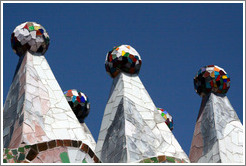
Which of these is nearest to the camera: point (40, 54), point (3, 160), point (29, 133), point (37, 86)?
point (3, 160)

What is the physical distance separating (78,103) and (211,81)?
2220 millimetres

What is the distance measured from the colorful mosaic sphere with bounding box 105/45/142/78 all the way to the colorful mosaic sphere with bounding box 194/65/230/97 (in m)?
1.17

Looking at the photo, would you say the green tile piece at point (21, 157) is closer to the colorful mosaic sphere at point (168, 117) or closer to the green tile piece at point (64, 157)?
the green tile piece at point (64, 157)

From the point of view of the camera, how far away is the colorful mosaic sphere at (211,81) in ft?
29.1

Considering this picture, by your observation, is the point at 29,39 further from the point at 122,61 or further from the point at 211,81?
the point at 211,81

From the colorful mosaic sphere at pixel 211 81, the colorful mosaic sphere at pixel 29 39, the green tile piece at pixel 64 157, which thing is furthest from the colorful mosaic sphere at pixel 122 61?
the green tile piece at pixel 64 157

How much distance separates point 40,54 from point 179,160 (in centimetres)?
268

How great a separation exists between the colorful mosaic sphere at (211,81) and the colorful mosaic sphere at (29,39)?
8.24 feet

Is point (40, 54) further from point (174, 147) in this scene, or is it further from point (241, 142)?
point (241, 142)

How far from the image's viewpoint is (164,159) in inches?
256

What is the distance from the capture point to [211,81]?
8.87m

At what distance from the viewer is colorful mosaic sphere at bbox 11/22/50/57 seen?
26.1ft

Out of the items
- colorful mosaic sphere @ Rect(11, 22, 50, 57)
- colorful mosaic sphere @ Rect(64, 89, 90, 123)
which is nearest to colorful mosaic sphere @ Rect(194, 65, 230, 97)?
colorful mosaic sphere @ Rect(64, 89, 90, 123)

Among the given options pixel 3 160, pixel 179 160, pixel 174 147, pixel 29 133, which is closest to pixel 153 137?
pixel 174 147
